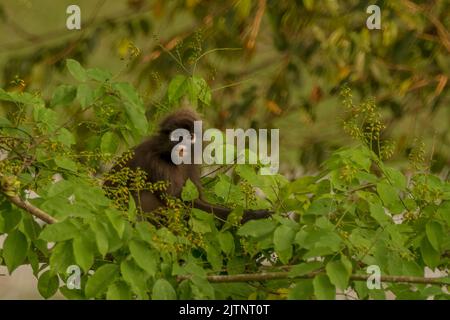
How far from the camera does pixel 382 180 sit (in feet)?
12.1

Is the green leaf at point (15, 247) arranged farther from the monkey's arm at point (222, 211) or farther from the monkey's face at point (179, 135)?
the monkey's face at point (179, 135)

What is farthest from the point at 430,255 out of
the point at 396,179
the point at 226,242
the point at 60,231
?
the point at 60,231

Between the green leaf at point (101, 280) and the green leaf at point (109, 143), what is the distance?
0.82 m


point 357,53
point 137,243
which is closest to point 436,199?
point 137,243

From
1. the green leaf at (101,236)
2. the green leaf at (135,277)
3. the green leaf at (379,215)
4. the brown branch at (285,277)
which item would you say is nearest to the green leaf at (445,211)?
the green leaf at (379,215)

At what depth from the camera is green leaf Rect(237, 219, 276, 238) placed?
3373 mm

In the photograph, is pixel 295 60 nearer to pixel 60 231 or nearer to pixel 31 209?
pixel 31 209

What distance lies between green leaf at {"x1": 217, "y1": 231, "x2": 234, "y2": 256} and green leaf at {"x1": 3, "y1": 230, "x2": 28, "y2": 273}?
644 mm

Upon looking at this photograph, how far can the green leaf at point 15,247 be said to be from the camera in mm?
3391

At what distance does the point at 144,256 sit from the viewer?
3186 millimetres

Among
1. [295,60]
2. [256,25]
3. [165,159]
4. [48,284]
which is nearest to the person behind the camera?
[48,284]

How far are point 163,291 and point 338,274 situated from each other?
1.65 feet

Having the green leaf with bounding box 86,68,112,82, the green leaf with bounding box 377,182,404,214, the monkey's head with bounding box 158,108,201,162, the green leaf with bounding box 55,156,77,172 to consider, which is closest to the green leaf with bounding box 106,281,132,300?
the green leaf with bounding box 55,156,77,172

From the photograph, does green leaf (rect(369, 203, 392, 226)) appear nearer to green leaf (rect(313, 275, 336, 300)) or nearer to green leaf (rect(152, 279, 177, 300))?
green leaf (rect(313, 275, 336, 300))
